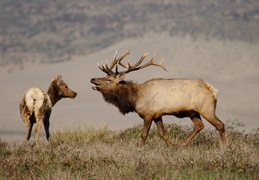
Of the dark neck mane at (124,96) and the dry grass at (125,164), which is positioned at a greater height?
the dark neck mane at (124,96)

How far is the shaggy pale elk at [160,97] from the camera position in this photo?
12.2 m

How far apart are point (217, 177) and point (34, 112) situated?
5.64 meters

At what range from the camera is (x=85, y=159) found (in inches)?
386

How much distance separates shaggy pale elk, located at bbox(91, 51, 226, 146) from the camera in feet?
40.1

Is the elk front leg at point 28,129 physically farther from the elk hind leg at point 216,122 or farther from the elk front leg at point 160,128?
the elk hind leg at point 216,122

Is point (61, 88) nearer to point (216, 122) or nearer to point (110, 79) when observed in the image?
point (110, 79)

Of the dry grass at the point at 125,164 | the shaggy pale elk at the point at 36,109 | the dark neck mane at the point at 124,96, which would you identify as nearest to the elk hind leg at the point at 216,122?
the dry grass at the point at 125,164

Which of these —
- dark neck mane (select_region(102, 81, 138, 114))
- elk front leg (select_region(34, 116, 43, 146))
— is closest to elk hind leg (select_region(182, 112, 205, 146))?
dark neck mane (select_region(102, 81, 138, 114))

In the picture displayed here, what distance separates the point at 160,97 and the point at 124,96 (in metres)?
1.03

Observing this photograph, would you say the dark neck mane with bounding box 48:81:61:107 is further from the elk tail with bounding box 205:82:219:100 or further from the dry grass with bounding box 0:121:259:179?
the elk tail with bounding box 205:82:219:100

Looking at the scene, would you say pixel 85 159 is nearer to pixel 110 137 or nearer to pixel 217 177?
pixel 217 177

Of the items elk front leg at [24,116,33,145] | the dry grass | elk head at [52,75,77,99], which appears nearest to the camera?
the dry grass

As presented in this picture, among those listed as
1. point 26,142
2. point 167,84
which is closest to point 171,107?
point 167,84

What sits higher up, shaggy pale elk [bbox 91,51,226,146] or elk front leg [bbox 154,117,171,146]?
shaggy pale elk [bbox 91,51,226,146]
